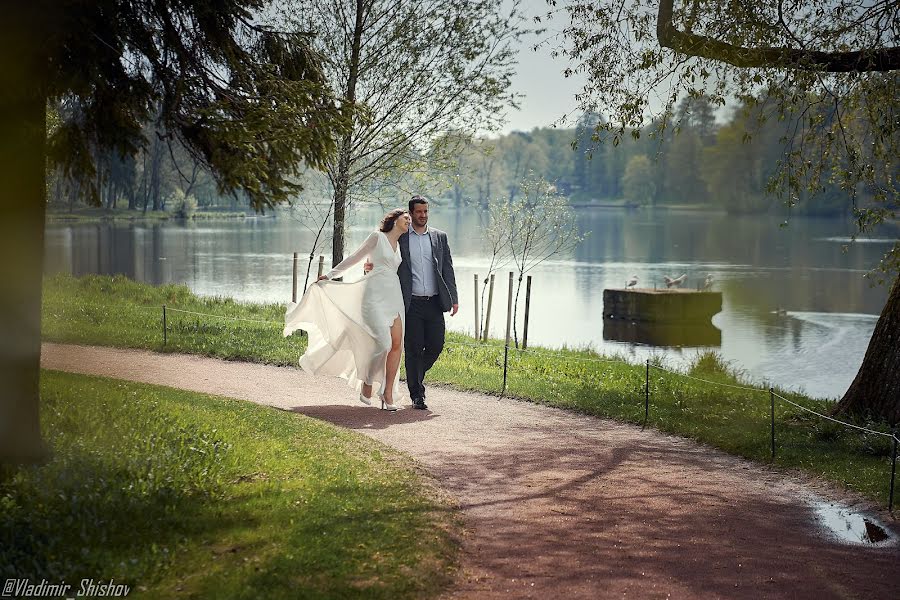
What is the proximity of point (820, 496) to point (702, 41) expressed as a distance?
5.88m

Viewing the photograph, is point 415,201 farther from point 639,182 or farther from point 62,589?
point 639,182

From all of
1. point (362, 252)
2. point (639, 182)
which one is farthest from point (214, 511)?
point (639, 182)

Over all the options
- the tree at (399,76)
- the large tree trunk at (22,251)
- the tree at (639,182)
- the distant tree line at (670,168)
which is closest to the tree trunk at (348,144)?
the tree at (399,76)

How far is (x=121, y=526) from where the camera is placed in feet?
21.3

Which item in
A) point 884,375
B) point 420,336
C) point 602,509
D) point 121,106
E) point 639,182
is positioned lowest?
point 602,509

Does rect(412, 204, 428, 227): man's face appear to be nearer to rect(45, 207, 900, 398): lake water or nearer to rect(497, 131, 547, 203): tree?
rect(45, 207, 900, 398): lake water

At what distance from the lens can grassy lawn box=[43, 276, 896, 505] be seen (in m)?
10.6

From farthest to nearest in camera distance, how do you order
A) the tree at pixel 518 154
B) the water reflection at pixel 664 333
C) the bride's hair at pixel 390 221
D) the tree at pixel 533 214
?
the tree at pixel 518 154 < the water reflection at pixel 664 333 < the tree at pixel 533 214 < the bride's hair at pixel 390 221

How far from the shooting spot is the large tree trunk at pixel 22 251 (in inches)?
295

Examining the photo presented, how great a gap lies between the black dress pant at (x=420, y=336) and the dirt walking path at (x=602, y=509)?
451 millimetres

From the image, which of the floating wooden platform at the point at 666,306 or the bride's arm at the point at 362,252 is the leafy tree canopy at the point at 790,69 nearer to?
the bride's arm at the point at 362,252

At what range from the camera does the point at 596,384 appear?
15.1 meters

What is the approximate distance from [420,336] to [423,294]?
1.74 feet

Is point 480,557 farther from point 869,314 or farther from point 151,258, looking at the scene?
point 151,258
